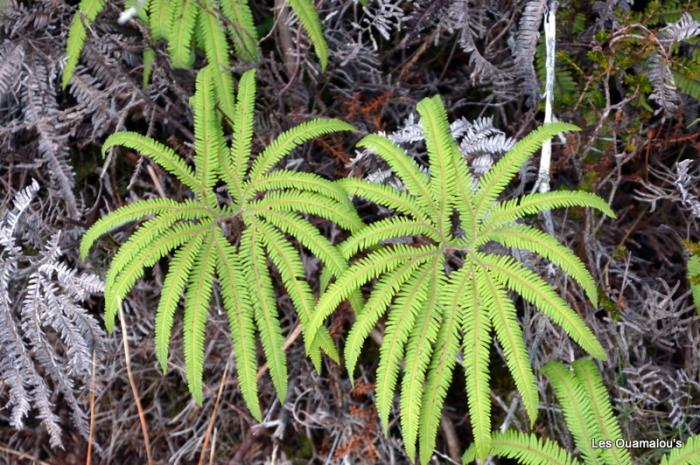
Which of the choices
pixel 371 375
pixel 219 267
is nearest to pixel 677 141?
pixel 371 375

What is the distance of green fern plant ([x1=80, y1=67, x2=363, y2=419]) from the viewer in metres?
2.56

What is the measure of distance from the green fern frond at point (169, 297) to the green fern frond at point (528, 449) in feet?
4.07

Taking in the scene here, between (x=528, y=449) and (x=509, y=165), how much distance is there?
1.10m

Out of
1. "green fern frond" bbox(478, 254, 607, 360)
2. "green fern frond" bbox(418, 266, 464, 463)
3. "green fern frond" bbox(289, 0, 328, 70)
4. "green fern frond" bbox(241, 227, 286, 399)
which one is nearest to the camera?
"green fern frond" bbox(478, 254, 607, 360)

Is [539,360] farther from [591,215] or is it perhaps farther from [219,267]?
[219,267]

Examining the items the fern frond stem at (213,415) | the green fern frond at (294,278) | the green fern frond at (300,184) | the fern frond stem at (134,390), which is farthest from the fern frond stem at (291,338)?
the green fern frond at (300,184)

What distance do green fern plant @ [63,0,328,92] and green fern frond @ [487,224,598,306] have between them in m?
1.05

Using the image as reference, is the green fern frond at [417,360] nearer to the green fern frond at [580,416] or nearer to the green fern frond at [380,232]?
the green fern frond at [380,232]

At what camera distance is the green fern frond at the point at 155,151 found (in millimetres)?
2697

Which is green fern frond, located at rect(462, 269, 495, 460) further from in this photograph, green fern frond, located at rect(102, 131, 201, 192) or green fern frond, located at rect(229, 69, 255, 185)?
green fern frond, located at rect(102, 131, 201, 192)

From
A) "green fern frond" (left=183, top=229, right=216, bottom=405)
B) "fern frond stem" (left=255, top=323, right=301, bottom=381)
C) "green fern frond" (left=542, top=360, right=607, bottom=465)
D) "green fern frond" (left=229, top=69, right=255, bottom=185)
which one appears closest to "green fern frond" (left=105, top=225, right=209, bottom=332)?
"green fern frond" (left=183, top=229, right=216, bottom=405)

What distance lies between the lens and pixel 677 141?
2.96 m

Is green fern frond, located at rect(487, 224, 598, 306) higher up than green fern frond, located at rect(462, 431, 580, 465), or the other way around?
green fern frond, located at rect(487, 224, 598, 306)

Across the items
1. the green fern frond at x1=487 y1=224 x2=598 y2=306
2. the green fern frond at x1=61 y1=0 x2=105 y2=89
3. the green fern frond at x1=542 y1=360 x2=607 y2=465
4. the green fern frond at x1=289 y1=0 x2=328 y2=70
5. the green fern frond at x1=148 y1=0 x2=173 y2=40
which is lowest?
the green fern frond at x1=542 y1=360 x2=607 y2=465
